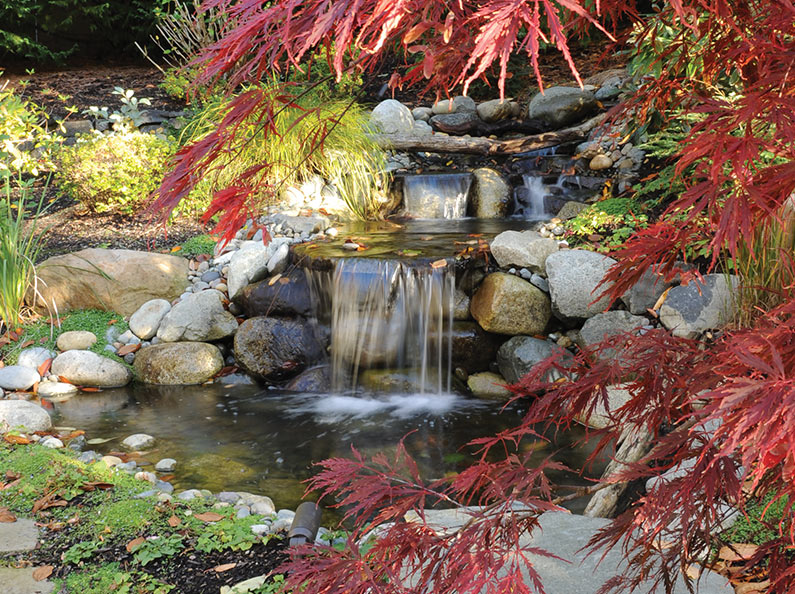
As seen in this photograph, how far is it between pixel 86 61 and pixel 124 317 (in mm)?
9566

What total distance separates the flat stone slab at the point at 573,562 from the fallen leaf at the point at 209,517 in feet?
2.89

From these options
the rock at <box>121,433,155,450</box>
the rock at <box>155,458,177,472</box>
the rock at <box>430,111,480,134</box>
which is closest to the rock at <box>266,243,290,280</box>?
the rock at <box>121,433,155,450</box>

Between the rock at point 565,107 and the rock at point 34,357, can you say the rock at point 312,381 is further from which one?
the rock at point 565,107

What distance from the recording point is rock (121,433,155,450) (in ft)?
14.1

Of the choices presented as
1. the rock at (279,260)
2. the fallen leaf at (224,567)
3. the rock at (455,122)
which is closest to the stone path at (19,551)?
the fallen leaf at (224,567)

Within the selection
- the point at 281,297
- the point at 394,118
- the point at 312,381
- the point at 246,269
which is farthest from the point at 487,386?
the point at 394,118

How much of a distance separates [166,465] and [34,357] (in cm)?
214

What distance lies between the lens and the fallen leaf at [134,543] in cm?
262

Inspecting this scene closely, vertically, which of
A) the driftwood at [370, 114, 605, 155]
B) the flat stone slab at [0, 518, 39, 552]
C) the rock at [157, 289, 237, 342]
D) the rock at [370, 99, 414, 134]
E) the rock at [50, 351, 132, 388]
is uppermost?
the rock at [370, 99, 414, 134]

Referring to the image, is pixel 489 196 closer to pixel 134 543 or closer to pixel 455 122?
pixel 455 122

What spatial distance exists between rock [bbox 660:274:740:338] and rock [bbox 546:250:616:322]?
20.0 inches

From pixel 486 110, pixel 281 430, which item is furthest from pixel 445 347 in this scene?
pixel 486 110

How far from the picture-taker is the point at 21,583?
7.80 feet

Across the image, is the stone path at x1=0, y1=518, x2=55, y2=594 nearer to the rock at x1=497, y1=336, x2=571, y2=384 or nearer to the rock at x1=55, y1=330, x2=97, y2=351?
the rock at x1=55, y1=330, x2=97, y2=351
